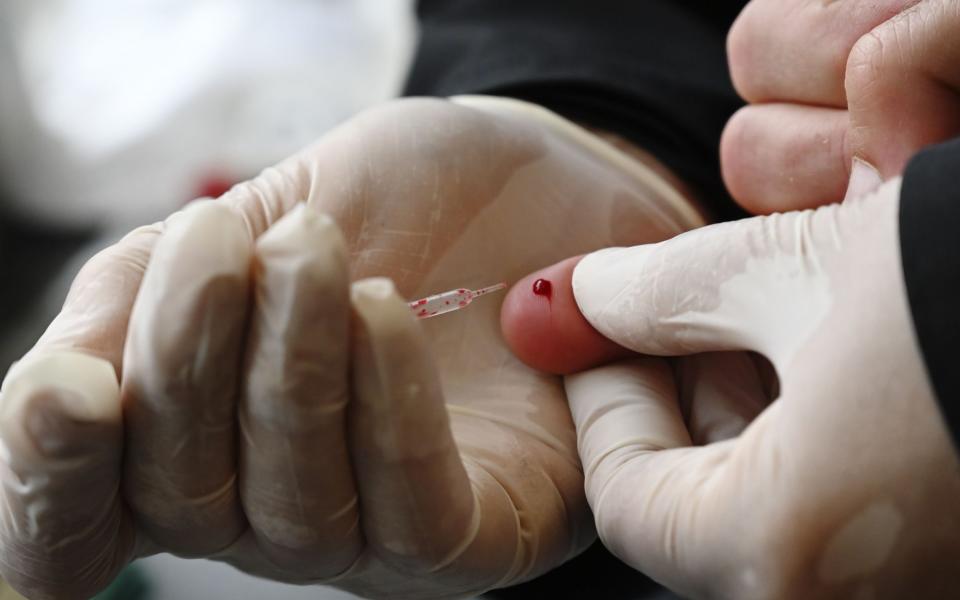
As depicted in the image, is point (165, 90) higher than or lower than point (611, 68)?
lower

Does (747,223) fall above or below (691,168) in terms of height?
above

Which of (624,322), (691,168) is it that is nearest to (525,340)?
(624,322)

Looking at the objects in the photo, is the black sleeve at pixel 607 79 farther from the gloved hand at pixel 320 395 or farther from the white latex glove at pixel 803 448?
the white latex glove at pixel 803 448

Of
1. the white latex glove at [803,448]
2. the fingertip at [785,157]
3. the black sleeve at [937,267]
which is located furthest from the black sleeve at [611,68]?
the black sleeve at [937,267]

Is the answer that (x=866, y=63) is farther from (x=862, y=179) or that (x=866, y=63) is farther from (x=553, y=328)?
(x=553, y=328)

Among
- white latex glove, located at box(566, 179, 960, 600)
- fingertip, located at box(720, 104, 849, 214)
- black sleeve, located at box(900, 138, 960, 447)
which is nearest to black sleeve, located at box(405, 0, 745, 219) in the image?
fingertip, located at box(720, 104, 849, 214)

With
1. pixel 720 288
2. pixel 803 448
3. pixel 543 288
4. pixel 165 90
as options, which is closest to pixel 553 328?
pixel 543 288

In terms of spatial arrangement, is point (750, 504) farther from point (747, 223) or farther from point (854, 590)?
point (747, 223)

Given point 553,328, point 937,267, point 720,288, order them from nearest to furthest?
point 937,267
point 720,288
point 553,328
